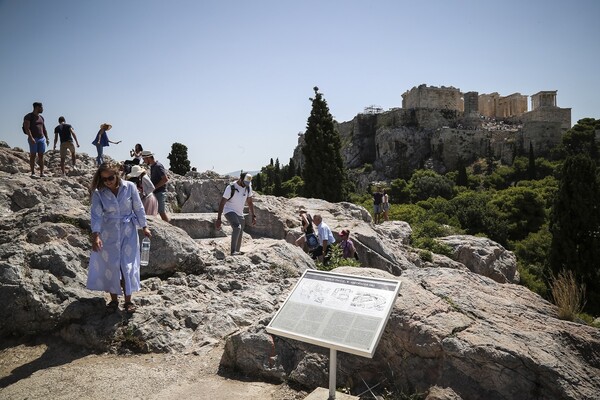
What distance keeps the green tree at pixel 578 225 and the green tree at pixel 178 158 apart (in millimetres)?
29052

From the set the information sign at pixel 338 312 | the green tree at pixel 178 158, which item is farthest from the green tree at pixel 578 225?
the green tree at pixel 178 158

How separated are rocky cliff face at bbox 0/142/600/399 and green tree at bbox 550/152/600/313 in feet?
60.5

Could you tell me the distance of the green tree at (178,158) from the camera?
36.6 metres

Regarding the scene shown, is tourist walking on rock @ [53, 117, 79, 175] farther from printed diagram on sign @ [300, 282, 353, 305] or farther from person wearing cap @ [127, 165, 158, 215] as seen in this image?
printed diagram on sign @ [300, 282, 353, 305]

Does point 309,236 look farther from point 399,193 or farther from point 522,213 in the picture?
point 399,193

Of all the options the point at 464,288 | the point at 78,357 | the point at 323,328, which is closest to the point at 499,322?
the point at 464,288

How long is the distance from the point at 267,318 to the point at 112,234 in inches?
83.1

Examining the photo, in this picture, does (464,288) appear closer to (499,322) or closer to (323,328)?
(499,322)

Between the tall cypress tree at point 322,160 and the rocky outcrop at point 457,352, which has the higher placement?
the tall cypress tree at point 322,160

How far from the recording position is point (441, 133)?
65.6 meters

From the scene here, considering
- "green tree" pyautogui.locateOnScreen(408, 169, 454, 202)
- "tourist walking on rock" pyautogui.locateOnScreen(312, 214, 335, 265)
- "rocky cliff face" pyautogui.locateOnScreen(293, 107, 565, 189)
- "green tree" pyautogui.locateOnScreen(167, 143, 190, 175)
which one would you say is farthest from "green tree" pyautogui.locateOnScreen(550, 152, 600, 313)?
"rocky cliff face" pyautogui.locateOnScreen(293, 107, 565, 189)

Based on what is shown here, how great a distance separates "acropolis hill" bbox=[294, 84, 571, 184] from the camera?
61906mm

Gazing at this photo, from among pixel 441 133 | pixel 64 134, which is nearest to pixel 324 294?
pixel 64 134

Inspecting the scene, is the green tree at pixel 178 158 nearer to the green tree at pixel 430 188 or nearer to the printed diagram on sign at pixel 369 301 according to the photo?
the green tree at pixel 430 188
